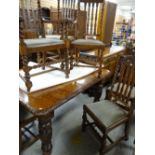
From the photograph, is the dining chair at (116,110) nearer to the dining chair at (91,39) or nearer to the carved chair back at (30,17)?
the dining chair at (91,39)

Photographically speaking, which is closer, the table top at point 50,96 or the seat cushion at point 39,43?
the table top at point 50,96

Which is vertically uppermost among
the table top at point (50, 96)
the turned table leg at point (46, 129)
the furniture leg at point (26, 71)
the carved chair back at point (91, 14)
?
the carved chair back at point (91, 14)

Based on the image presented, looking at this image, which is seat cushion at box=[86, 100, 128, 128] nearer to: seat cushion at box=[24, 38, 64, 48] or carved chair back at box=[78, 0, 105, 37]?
seat cushion at box=[24, 38, 64, 48]

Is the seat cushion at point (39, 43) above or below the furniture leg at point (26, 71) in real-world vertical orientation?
above

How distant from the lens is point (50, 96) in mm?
1417

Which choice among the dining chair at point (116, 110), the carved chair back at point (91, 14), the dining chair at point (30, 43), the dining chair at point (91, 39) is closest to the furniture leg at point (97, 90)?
the dining chair at point (91, 39)

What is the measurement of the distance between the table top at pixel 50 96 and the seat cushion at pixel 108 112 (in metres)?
0.29

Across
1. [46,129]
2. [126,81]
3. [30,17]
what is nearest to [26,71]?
[46,129]

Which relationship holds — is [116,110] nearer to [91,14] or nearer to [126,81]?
[126,81]

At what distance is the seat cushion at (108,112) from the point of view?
150 cm

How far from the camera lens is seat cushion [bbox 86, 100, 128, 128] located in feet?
4.92

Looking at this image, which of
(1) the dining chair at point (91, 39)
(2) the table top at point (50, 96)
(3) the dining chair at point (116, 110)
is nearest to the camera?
(2) the table top at point (50, 96)

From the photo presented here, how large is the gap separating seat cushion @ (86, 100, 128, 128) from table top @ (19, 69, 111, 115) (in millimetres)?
288
